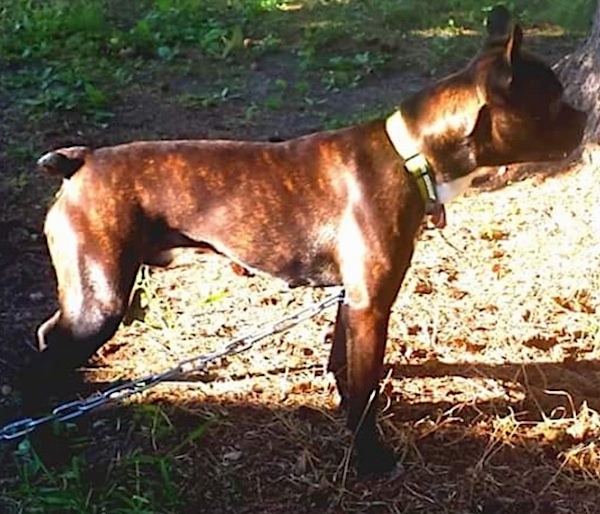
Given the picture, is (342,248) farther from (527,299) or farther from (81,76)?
(81,76)

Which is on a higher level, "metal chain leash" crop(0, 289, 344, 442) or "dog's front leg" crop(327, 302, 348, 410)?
"metal chain leash" crop(0, 289, 344, 442)

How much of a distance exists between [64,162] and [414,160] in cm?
106

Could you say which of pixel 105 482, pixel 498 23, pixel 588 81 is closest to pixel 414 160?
pixel 498 23

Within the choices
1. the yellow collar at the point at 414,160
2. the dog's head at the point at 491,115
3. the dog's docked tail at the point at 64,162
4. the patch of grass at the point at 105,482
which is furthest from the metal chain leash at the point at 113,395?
the dog's docked tail at the point at 64,162

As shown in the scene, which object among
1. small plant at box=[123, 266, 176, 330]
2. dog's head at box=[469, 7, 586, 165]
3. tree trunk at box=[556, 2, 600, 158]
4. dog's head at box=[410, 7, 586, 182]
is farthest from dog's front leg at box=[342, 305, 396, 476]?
tree trunk at box=[556, 2, 600, 158]

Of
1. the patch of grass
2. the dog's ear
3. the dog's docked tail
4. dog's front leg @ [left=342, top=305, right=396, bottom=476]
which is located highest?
the dog's ear

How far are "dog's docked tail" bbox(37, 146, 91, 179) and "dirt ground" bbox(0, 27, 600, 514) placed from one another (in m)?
0.60

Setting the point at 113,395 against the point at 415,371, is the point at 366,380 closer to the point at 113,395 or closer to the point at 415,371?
the point at 415,371

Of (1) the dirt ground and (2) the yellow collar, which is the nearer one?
(2) the yellow collar

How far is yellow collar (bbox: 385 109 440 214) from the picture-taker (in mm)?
3666

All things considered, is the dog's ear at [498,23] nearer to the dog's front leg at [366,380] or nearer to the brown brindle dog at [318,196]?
the brown brindle dog at [318,196]

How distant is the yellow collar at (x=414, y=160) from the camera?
3666 mm

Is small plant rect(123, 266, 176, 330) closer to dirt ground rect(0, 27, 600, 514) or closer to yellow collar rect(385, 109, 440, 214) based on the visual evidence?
dirt ground rect(0, 27, 600, 514)

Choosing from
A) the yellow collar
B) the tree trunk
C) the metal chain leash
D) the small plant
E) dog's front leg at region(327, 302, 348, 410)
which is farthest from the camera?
the tree trunk
